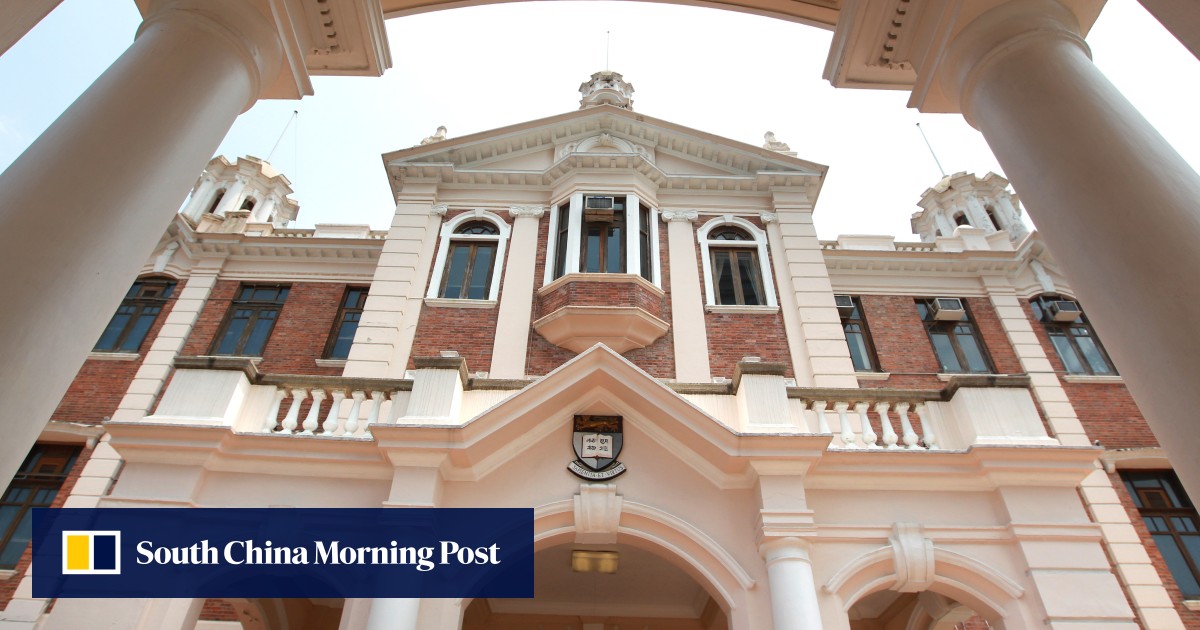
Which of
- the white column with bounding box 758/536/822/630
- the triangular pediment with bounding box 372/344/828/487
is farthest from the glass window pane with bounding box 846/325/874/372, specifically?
the white column with bounding box 758/536/822/630

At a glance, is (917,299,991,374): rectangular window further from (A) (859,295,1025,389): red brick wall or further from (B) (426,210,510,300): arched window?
(B) (426,210,510,300): arched window

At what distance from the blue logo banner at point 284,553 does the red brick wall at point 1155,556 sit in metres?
11.1

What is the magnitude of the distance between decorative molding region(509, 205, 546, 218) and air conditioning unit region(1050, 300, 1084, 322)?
465 inches

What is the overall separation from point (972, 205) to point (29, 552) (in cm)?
2459

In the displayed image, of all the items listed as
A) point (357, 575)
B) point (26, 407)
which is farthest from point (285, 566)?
point (26, 407)

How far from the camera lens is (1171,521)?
1255 centimetres

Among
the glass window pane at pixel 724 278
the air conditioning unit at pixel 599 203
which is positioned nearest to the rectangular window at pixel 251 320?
the air conditioning unit at pixel 599 203

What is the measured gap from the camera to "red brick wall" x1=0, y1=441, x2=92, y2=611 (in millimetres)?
11445

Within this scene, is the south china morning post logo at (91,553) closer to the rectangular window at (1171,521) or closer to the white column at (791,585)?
the white column at (791,585)

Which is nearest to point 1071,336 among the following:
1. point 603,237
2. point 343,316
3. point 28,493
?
point 603,237

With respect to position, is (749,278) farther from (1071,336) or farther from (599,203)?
(1071,336)

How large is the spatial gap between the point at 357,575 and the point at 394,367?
482cm

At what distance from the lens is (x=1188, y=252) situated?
3078 millimetres

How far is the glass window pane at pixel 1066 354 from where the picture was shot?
49.1ft
